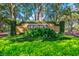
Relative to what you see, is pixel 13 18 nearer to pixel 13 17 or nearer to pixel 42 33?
pixel 13 17

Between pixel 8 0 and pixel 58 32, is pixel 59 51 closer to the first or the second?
pixel 58 32

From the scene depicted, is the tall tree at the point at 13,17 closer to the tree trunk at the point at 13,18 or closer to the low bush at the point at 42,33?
the tree trunk at the point at 13,18

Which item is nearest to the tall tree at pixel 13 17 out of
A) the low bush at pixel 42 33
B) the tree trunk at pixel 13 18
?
the tree trunk at pixel 13 18

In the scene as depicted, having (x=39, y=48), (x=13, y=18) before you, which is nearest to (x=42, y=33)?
(x=39, y=48)

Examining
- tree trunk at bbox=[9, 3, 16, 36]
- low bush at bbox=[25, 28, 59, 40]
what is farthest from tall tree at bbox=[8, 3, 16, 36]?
low bush at bbox=[25, 28, 59, 40]

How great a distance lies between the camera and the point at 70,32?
2590 millimetres

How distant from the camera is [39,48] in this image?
8.38ft

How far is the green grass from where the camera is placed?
8.32 ft

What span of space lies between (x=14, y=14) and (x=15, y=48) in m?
0.34

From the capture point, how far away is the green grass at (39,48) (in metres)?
2.54

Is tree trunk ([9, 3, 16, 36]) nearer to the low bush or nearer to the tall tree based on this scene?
the tall tree

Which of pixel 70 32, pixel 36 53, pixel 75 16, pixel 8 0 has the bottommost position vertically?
pixel 36 53

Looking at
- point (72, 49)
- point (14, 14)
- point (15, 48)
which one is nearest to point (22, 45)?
point (15, 48)

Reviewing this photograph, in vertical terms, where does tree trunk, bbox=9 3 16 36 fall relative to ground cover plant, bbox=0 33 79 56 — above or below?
above
